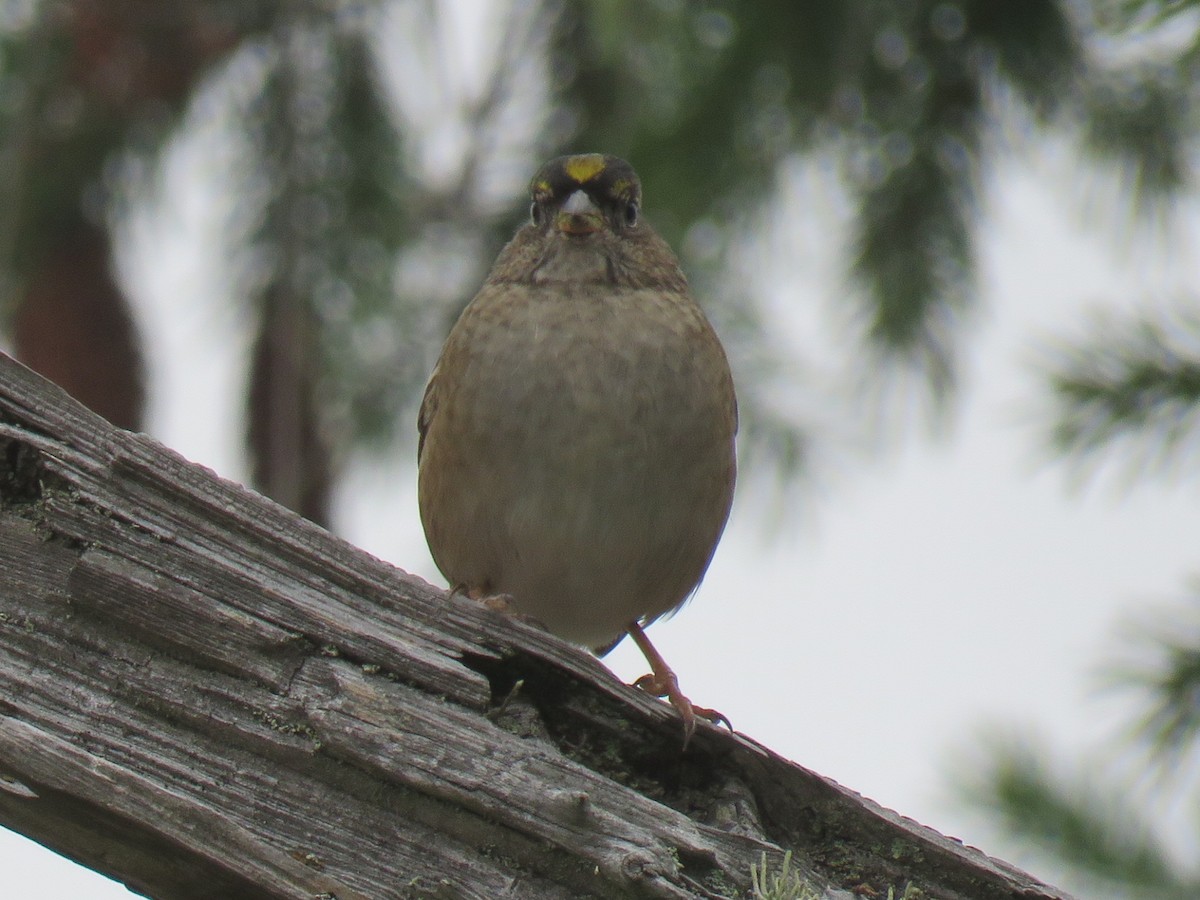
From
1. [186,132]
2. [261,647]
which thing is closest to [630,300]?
[186,132]

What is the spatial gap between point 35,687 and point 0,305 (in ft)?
7.08

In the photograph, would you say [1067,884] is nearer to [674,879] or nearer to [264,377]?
[674,879]

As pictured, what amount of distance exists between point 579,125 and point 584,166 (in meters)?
0.43

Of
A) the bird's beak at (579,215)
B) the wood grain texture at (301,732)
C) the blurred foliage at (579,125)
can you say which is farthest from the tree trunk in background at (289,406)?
the wood grain texture at (301,732)

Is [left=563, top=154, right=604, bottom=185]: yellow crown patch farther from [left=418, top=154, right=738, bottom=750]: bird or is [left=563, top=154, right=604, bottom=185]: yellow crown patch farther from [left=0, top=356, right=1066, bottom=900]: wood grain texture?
[left=0, top=356, right=1066, bottom=900]: wood grain texture

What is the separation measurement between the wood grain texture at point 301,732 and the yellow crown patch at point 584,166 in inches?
62.3

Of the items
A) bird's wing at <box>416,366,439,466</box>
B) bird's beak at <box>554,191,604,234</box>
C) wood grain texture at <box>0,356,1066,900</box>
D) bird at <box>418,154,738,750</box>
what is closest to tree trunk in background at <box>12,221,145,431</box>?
bird's wing at <box>416,366,439,466</box>

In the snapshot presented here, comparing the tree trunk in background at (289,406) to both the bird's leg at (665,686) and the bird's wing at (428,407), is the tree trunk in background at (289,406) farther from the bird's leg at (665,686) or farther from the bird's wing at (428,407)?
the bird's leg at (665,686)

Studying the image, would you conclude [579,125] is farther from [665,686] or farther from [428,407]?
[665,686]

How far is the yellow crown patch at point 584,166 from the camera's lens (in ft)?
13.4

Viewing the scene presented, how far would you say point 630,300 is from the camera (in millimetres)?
4062

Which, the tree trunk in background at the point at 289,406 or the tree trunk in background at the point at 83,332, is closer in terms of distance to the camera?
the tree trunk in background at the point at 289,406

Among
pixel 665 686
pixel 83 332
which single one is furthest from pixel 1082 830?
pixel 83 332

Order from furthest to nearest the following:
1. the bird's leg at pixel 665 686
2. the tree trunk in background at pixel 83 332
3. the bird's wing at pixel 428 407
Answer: the tree trunk in background at pixel 83 332 < the bird's wing at pixel 428 407 < the bird's leg at pixel 665 686
